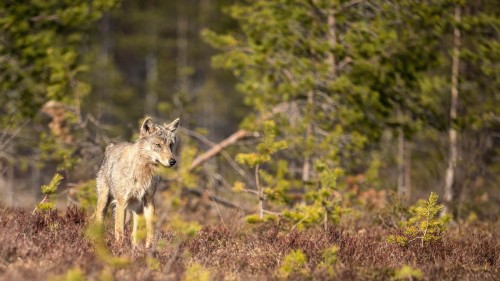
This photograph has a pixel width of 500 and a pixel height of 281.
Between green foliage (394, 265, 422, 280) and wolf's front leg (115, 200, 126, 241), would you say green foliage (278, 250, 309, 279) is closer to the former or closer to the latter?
green foliage (394, 265, 422, 280)

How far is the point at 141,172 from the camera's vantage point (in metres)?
9.95

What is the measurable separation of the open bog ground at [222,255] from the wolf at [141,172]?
43 cm

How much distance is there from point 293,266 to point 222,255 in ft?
4.15

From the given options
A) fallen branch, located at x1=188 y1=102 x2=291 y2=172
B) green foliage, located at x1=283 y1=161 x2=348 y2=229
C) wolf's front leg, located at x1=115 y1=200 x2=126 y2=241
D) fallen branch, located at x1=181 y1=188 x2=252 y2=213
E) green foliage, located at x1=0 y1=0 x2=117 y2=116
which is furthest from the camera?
fallen branch, located at x1=188 y1=102 x2=291 y2=172

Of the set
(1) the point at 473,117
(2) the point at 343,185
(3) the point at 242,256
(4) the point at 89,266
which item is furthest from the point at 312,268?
(1) the point at 473,117

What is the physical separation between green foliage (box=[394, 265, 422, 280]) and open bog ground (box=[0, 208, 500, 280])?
0.23 m

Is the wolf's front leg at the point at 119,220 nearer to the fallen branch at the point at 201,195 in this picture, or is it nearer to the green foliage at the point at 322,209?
the green foliage at the point at 322,209

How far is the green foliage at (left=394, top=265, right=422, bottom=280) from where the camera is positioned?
22.3 feet

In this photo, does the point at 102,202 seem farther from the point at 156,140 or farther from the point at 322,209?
the point at 322,209

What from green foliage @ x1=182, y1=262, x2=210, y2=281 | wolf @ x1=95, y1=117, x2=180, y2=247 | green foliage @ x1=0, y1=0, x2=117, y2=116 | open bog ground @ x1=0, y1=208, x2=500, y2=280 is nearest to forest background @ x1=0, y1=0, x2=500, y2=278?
green foliage @ x1=0, y1=0, x2=117, y2=116

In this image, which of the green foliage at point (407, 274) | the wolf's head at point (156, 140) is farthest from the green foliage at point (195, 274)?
the wolf's head at point (156, 140)

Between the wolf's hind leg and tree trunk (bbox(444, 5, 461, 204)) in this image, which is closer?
the wolf's hind leg

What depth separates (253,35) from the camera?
16156mm

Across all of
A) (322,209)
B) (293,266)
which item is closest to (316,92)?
(322,209)
